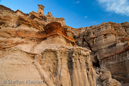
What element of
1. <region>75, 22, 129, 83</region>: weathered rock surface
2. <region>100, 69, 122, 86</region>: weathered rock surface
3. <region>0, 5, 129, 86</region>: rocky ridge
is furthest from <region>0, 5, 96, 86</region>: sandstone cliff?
<region>75, 22, 129, 83</region>: weathered rock surface

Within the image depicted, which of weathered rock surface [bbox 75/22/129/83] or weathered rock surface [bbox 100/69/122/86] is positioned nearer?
weathered rock surface [bbox 100/69/122/86]

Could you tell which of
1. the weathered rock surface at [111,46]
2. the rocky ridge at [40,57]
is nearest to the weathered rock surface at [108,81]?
the rocky ridge at [40,57]

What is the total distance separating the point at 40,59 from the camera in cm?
759

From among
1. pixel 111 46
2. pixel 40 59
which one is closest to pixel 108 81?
pixel 40 59

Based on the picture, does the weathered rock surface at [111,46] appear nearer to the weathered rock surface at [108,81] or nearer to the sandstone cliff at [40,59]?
the weathered rock surface at [108,81]

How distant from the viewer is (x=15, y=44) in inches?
339

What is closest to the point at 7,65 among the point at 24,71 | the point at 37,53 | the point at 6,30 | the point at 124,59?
the point at 24,71

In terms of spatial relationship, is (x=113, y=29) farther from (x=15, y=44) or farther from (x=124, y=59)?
(x=15, y=44)

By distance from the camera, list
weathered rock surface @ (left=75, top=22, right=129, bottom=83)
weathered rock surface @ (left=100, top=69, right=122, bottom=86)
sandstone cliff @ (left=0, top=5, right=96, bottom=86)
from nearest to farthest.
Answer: sandstone cliff @ (left=0, top=5, right=96, bottom=86) → weathered rock surface @ (left=100, top=69, right=122, bottom=86) → weathered rock surface @ (left=75, top=22, right=129, bottom=83)

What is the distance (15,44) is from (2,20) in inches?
179

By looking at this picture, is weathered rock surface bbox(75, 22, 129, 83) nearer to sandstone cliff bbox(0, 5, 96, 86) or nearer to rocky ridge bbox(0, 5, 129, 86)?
rocky ridge bbox(0, 5, 129, 86)

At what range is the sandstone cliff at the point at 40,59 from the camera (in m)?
5.59

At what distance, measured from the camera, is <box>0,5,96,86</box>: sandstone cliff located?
5586mm

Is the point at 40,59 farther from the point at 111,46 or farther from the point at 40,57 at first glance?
the point at 111,46
